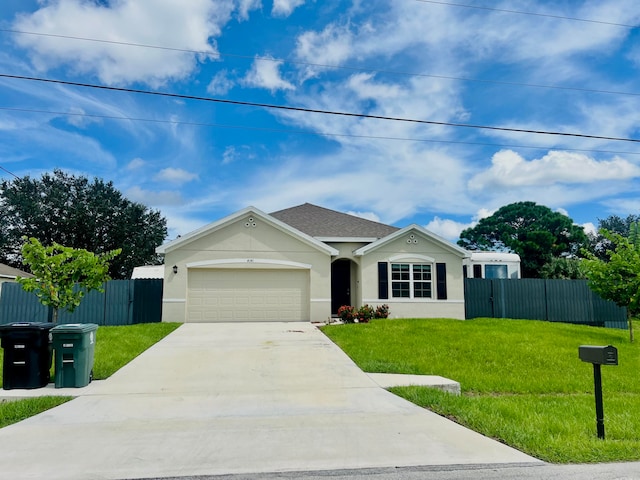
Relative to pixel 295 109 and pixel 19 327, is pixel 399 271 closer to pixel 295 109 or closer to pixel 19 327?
pixel 295 109

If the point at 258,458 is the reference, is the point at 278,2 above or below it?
above

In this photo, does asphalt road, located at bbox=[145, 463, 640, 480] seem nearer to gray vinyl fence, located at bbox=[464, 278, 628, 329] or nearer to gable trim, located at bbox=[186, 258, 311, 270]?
gable trim, located at bbox=[186, 258, 311, 270]

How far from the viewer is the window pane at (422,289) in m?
18.8

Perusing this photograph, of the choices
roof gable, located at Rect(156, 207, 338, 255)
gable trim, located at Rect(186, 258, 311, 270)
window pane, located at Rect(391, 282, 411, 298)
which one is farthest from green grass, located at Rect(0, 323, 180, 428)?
window pane, located at Rect(391, 282, 411, 298)

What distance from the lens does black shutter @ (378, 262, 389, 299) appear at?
1853cm

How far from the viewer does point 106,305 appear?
59.1 feet

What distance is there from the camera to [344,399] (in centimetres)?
725

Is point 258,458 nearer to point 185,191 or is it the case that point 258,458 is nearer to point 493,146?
point 493,146

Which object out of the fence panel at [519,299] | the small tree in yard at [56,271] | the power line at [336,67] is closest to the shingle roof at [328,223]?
the fence panel at [519,299]

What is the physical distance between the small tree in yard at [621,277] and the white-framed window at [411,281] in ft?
19.2

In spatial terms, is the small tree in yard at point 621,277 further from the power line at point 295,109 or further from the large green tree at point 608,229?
the large green tree at point 608,229

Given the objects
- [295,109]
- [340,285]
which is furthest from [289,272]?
[295,109]

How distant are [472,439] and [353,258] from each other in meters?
14.2

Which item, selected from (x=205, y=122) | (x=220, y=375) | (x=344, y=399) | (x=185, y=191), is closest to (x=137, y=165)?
(x=185, y=191)
